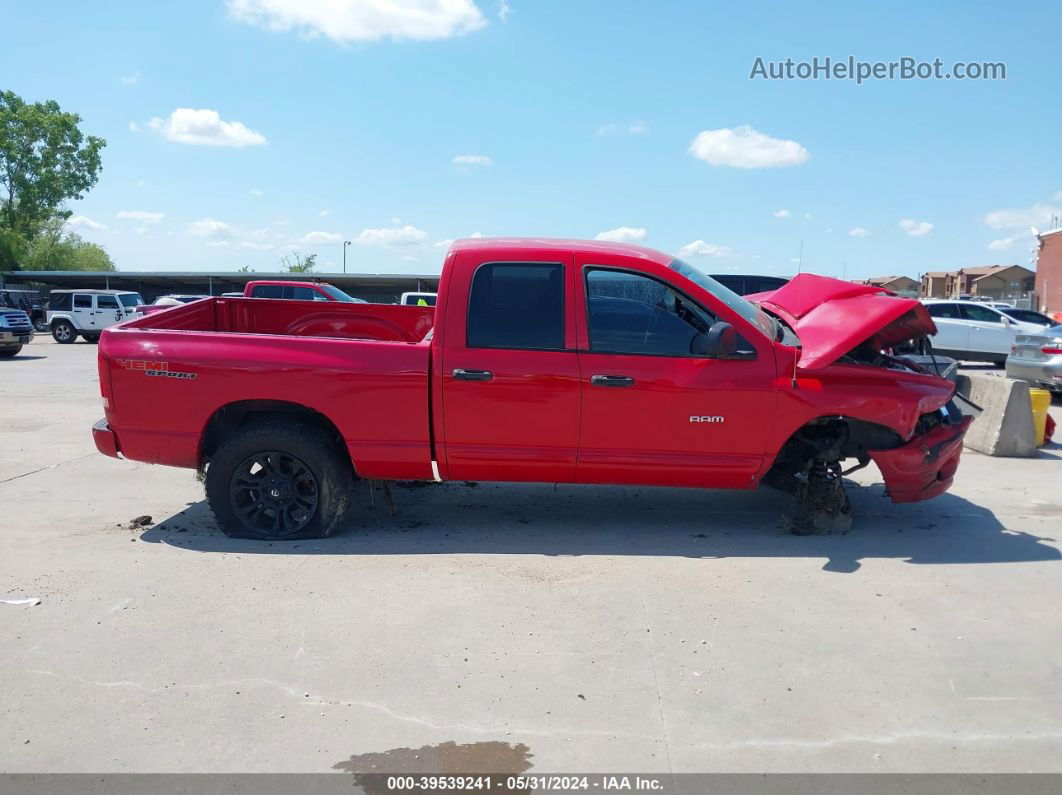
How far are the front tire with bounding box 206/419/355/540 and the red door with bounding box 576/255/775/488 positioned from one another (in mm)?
1689

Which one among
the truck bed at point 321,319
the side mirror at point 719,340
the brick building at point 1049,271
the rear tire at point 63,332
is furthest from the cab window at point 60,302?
the brick building at point 1049,271

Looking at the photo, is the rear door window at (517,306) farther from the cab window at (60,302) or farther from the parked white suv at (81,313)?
the cab window at (60,302)

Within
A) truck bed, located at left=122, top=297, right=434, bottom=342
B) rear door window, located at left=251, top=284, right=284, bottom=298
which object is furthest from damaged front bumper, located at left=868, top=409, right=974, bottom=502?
rear door window, located at left=251, top=284, right=284, bottom=298

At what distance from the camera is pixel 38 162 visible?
56906 millimetres

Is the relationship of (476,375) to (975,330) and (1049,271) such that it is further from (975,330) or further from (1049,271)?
(1049,271)

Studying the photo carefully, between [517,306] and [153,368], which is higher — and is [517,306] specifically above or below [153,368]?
above

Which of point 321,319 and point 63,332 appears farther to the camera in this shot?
point 63,332

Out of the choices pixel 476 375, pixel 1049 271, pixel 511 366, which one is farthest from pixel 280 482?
pixel 1049 271

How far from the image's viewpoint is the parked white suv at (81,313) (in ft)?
98.8

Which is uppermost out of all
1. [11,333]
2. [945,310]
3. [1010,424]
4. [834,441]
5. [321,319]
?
[321,319]

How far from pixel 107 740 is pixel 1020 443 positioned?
28.9ft

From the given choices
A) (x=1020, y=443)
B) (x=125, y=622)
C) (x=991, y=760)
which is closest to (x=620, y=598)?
(x=991, y=760)

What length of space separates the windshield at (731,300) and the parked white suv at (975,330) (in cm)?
1608

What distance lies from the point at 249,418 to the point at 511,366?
6.14 ft
